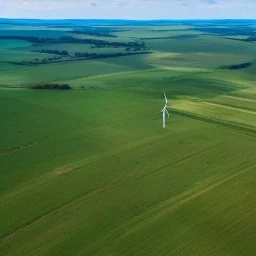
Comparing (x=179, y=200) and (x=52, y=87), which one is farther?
(x=52, y=87)

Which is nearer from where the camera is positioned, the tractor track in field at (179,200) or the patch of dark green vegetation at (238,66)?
the tractor track in field at (179,200)

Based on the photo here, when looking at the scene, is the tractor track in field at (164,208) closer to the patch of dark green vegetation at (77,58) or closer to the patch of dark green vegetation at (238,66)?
the patch of dark green vegetation at (238,66)

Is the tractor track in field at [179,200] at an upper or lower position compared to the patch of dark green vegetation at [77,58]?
upper

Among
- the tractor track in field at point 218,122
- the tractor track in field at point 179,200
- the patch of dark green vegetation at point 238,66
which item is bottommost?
the patch of dark green vegetation at point 238,66

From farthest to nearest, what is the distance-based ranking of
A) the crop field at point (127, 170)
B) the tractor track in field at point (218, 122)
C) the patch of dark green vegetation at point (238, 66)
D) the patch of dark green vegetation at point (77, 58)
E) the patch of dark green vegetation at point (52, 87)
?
1. the patch of dark green vegetation at point (77, 58)
2. the patch of dark green vegetation at point (238, 66)
3. the patch of dark green vegetation at point (52, 87)
4. the tractor track in field at point (218, 122)
5. the crop field at point (127, 170)

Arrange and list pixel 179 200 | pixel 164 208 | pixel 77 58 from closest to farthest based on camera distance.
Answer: pixel 164 208 → pixel 179 200 → pixel 77 58

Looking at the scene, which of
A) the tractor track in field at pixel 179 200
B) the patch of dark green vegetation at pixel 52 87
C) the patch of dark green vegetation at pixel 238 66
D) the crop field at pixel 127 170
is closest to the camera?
the crop field at pixel 127 170

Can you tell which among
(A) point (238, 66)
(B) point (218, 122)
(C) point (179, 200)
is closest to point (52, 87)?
(B) point (218, 122)

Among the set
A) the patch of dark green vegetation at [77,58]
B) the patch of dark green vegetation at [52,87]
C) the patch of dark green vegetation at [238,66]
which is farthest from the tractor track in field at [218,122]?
the patch of dark green vegetation at [77,58]

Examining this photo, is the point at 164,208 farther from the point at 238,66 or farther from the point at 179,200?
the point at 238,66

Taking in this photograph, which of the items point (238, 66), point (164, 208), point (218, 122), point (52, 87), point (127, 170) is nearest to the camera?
point (164, 208)
